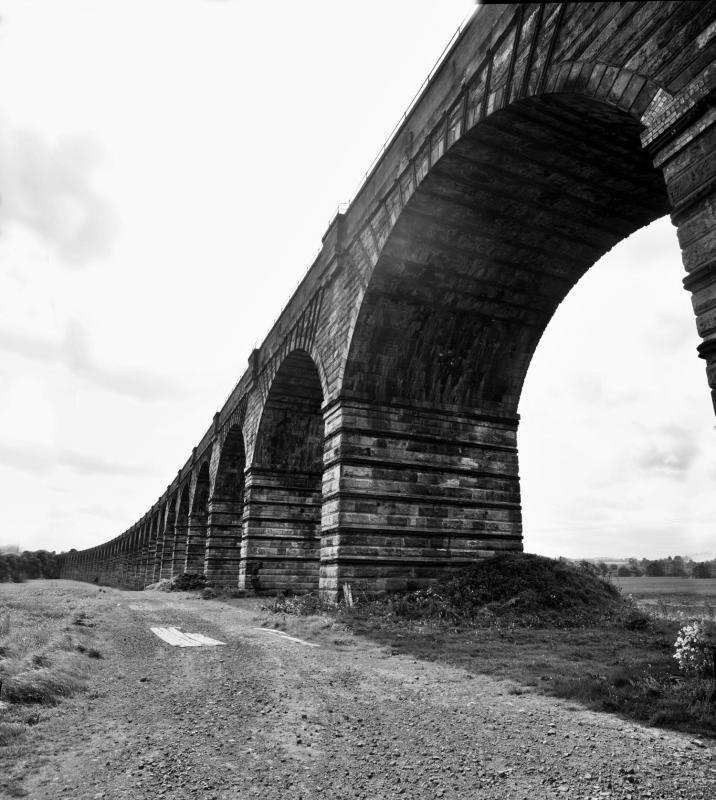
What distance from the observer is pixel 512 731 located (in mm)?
4145

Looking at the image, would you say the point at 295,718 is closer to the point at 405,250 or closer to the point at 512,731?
the point at 512,731

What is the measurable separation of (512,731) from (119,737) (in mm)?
2830

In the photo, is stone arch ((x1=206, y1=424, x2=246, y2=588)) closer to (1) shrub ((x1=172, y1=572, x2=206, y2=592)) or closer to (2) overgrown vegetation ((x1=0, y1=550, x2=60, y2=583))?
(1) shrub ((x1=172, y1=572, x2=206, y2=592))

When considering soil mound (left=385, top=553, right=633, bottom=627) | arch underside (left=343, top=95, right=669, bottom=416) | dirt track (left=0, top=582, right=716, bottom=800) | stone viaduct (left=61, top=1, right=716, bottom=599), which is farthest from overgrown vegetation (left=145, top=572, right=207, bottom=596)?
dirt track (left=0, top=582, right=716, bottom=800)

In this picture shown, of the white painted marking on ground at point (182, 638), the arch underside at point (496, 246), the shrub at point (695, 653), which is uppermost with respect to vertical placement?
the arch underside at point (496, 246)

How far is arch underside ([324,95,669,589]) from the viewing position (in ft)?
32.9

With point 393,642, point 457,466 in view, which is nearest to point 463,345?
point 457,466

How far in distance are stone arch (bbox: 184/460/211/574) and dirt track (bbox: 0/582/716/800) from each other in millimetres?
26451

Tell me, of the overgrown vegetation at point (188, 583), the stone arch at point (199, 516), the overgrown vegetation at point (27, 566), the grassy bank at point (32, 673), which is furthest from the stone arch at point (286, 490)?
the overgrown vegetation at point (27, 566)

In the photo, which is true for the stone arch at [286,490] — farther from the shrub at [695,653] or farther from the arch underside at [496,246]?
the shrub at [695,653]

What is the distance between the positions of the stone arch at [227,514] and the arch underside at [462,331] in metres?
13.5

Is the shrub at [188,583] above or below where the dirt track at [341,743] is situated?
above

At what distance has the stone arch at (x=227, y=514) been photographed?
25453 millimetres

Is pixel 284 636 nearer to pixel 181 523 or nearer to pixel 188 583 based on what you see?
pixel 188 583
